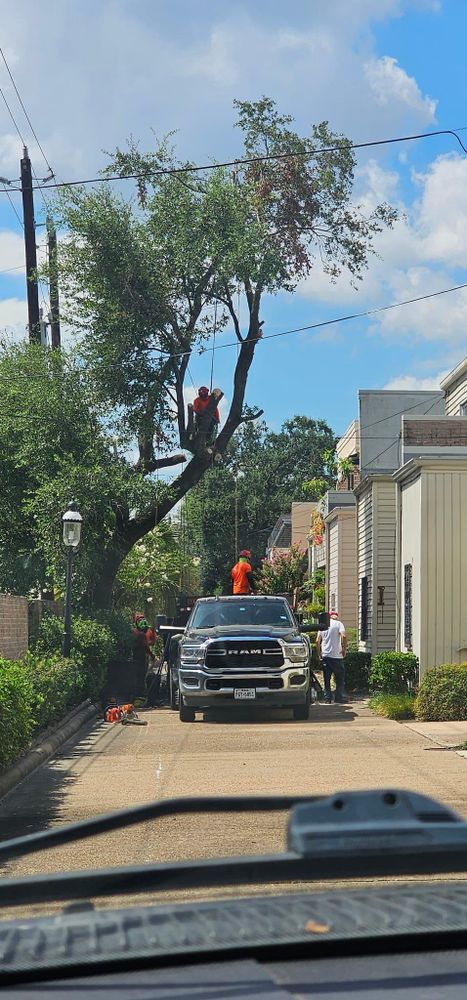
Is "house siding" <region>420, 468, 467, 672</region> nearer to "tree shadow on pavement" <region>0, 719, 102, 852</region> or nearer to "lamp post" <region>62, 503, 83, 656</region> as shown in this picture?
"lamp post" <region>62, 503, 83, 656</region>

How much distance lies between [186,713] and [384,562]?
8091 mm

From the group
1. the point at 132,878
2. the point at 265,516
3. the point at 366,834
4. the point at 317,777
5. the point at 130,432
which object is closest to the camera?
the point at 366,834

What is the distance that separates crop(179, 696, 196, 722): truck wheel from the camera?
1874 cm

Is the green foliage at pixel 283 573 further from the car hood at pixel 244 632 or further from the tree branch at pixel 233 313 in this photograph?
the car hood at pixel 244 632

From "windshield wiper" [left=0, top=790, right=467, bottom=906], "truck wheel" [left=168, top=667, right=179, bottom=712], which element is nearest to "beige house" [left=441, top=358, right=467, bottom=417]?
"truck wheel" [left=168, top=667, right=179, bottom=712]

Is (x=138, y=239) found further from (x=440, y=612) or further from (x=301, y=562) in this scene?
(x=301, y=562)

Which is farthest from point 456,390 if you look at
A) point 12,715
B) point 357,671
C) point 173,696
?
point 12,715

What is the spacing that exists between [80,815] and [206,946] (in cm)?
824

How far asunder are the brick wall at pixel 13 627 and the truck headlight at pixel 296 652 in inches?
158

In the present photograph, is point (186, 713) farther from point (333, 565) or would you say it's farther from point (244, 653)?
point (333, 565)

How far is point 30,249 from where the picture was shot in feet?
92.2

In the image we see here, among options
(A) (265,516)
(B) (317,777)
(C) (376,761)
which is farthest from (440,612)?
Answer: (A) (265,516)

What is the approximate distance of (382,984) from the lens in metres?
1.80

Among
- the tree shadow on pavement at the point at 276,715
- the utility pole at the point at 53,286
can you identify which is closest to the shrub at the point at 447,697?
the tree shadow on pavement at the point at 276,715
